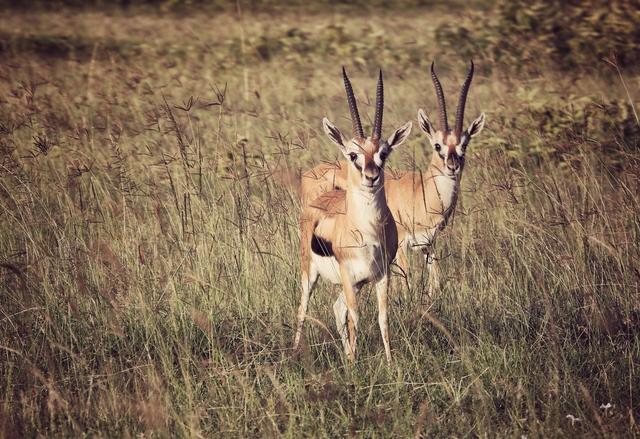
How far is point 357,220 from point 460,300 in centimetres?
75

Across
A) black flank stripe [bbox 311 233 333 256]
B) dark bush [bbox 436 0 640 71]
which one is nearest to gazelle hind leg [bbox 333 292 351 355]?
black flank stripe [bbox 311 233 333 256]

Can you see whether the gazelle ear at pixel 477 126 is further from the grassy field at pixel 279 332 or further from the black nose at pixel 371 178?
the black nose at pixel 371 178

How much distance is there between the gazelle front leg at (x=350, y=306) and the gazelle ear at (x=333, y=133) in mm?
770

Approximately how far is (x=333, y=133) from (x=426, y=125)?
2249mm

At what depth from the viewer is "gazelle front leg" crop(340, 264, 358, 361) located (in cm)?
416

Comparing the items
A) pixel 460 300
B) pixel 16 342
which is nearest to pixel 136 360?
pixel 16 342

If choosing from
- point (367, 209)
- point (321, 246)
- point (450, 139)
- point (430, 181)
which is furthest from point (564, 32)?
point (367, 209)

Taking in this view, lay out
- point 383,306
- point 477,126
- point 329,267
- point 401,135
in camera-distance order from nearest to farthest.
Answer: point 383,306
point 329,267
point 401,135
point 477,126

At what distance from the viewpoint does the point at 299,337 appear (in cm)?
423

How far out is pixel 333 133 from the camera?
489 cm

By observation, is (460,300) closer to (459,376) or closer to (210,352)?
(459,376)

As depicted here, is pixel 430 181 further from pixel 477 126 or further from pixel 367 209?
pixel 367 209

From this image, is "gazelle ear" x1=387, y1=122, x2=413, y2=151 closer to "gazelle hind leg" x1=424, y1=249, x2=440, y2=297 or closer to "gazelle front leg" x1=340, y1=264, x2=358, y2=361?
"gazelle hind leg" x1=424, y1=249, x2=440, y2=297

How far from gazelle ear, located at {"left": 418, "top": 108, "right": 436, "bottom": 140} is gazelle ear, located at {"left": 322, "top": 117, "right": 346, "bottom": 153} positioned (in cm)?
198
